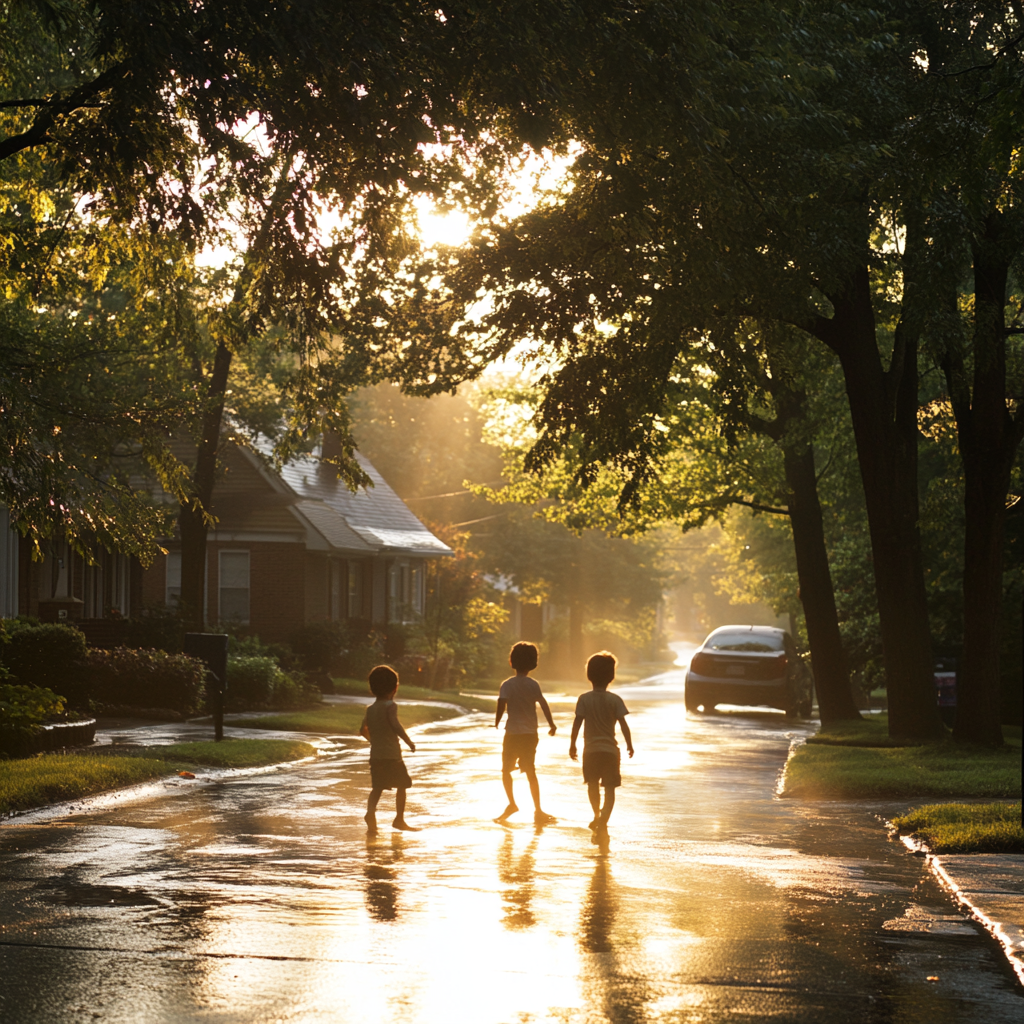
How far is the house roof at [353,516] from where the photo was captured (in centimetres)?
3766

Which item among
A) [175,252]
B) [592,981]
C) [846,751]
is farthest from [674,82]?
[846,751]

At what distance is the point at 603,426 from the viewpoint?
1894cm

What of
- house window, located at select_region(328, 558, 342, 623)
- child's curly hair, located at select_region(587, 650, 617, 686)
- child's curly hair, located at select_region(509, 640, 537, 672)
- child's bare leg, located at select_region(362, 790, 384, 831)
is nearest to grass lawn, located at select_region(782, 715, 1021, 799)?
child's curly hair, located at select_region(509, 640, 537, 672)

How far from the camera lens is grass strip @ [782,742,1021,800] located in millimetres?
15344

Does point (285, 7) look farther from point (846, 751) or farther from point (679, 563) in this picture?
point (679, 563)

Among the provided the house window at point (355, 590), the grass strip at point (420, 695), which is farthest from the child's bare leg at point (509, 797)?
the house window at point (355, 590)

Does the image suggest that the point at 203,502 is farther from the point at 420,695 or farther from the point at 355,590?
the point at 355,590

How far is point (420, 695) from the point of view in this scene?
3353cm

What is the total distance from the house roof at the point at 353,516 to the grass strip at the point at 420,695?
13.2 feet

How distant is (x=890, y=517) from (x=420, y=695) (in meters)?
15.8

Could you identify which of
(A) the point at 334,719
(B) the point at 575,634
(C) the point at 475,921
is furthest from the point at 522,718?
(B) the point at 575,634

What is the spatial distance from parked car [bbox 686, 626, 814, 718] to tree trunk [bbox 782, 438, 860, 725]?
4280 mm

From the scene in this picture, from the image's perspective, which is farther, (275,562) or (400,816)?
(275,562)

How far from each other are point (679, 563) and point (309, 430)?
4773 inches
